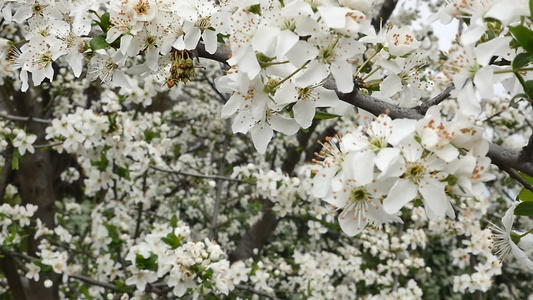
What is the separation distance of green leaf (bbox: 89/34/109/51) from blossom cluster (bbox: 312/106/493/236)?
0.66m

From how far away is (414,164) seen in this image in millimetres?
796

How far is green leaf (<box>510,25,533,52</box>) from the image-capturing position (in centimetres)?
76

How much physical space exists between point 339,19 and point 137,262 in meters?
1.63

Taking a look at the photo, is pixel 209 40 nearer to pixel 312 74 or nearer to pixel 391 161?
pixel 312 74

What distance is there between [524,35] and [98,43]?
0.91 m

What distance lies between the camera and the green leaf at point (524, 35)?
764mm

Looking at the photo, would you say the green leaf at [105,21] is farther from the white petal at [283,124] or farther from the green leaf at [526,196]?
the green leaf at [526,196]

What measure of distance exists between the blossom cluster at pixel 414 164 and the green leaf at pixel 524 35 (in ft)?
0.48

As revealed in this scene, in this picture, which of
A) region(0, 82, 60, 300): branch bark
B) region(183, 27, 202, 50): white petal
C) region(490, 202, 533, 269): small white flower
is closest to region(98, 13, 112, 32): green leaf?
region(183, 27, 202, 50): white petal

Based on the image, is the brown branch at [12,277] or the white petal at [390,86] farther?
the brown branch at [12,277]

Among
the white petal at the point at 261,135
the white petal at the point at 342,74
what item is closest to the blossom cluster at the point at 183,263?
the white petal at the point at 261,135

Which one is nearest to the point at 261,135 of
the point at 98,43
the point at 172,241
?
the point at 98,43

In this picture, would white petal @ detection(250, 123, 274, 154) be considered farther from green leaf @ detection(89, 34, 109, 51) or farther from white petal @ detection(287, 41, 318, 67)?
green leaf @ detection(89, 34, 109, 51)

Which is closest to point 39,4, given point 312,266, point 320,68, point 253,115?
point 253,115
